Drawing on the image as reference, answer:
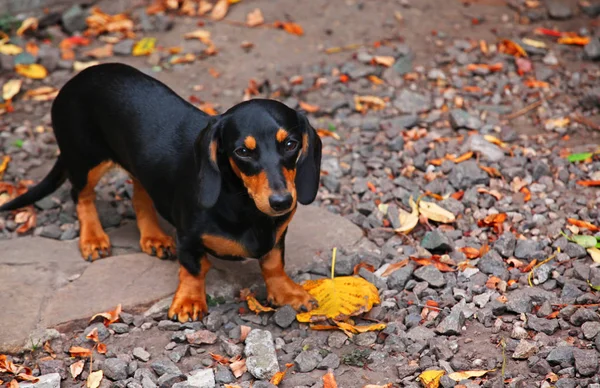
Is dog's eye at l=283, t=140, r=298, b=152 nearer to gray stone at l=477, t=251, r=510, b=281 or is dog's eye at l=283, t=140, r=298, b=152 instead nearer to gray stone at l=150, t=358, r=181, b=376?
gray stone at l=150, t=358, r=181, b=376

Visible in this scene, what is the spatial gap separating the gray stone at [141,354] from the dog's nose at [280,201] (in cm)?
104

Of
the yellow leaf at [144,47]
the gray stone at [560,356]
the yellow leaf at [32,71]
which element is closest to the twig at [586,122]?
the gray stone at [560,356]

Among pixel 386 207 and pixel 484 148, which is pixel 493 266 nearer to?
pixel 386 207

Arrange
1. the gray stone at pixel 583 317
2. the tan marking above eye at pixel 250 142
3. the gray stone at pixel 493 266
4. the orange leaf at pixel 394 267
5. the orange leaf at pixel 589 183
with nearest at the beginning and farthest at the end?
the tan marking above eye at pixel 250 142, the gray stone at pixel 583 317, the gray stone at pixel 493 266, the orange leaf at pixel 394 267, the orange leaf at pixel 589 183

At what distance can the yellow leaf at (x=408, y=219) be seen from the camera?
497 cm

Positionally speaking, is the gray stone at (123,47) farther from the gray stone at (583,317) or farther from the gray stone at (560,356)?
the gray stone at (560,356)

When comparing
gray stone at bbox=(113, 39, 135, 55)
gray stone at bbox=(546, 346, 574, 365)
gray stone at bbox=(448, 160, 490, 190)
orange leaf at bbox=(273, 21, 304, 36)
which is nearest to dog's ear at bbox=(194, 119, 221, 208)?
gray stone at bbox=(546, 346, 574, 365)

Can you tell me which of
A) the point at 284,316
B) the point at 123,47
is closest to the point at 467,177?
the point at 284,316

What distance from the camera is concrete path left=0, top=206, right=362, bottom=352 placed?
4.32 m

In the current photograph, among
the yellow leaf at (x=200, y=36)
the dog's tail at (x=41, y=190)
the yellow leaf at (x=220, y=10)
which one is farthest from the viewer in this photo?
the yellow leaf at (x=220, y=10)

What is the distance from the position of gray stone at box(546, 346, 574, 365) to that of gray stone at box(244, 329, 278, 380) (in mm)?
1255

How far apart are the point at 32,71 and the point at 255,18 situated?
1.98 meters

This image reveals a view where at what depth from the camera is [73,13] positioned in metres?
7.45

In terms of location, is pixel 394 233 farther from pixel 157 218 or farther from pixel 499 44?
pixel 499 44
